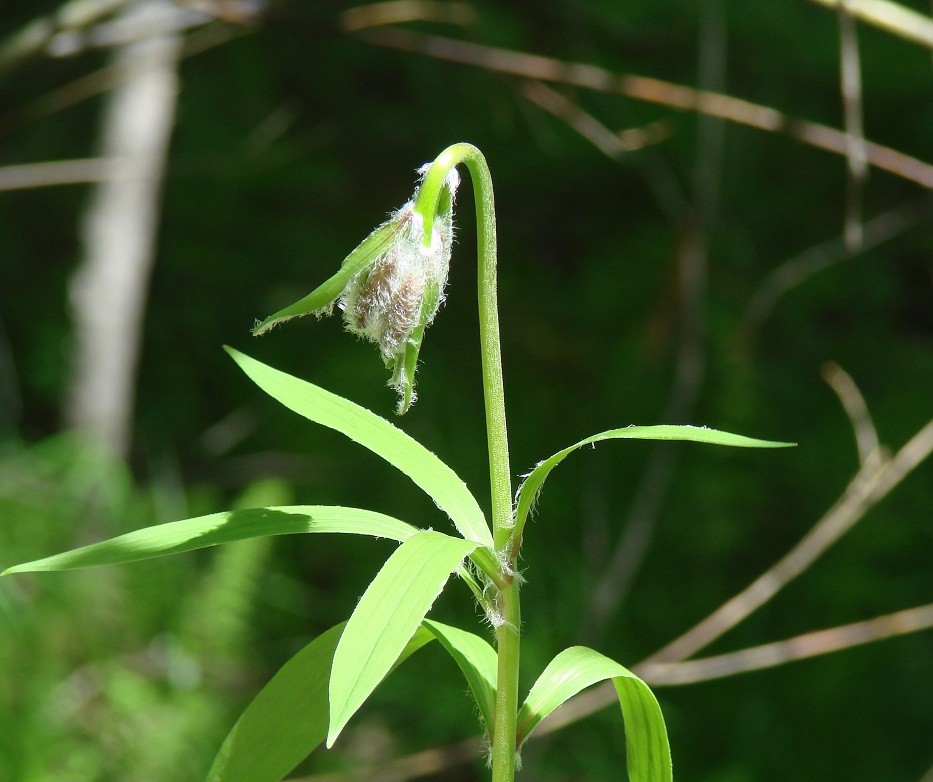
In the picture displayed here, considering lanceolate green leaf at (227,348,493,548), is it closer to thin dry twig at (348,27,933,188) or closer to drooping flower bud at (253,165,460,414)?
drooping flower bud at (253,165,460,414)

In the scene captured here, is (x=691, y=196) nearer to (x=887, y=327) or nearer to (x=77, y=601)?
(x=887, y=327)

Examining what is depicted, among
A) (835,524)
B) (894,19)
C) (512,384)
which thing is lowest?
(835,524)

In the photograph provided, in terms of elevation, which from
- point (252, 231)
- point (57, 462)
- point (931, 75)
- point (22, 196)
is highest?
point (22, 196)

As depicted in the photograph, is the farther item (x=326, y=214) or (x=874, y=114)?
(x=326, y=214)

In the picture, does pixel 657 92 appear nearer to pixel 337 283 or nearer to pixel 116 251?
pixel 337 283

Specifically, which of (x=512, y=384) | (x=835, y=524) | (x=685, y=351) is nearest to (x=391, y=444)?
(x=835, y=524)

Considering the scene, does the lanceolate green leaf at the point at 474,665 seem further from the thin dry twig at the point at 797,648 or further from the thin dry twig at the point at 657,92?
the thin dry twig at the point at 657,92

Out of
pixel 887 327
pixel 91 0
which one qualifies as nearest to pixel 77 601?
pixel 91 0
